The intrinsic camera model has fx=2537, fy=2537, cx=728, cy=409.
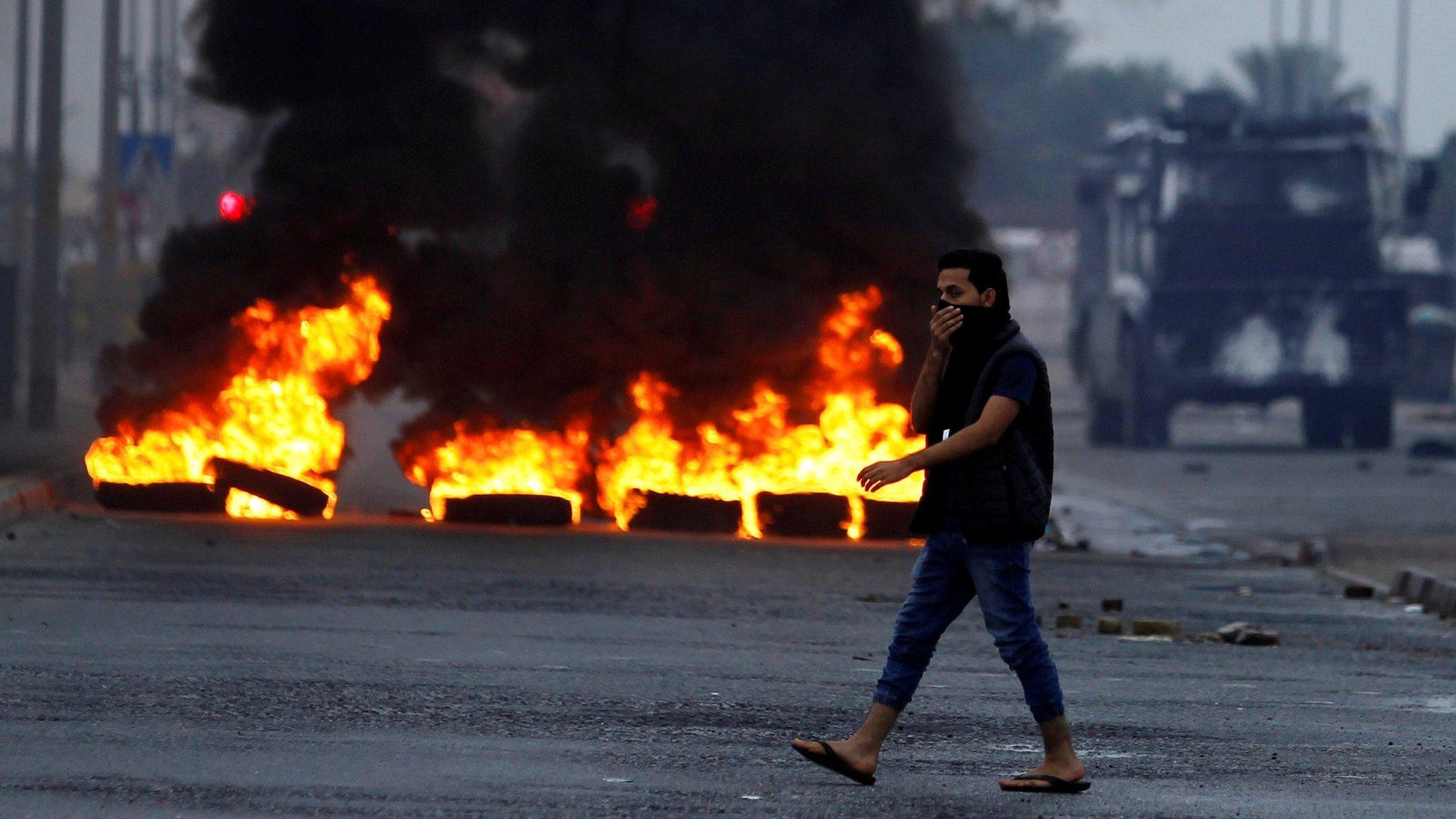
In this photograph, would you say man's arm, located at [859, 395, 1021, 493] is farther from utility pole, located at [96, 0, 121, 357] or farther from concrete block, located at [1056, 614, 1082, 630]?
utility pole, located at [96, 0, 121, 357]

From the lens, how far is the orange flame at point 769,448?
16781 millimetres

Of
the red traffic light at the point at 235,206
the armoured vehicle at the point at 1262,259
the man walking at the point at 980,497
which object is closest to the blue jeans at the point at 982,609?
the man walking at the point at 980,497

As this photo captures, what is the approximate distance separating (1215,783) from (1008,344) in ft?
4.64

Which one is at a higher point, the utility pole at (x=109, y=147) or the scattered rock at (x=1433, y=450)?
the utility pole at (x=109, y=147)

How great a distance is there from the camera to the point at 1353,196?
29781 mm

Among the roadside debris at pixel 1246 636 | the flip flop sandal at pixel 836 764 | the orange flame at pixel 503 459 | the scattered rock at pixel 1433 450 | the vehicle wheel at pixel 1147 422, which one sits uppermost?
the vehicle wheel at pixel 1147 422

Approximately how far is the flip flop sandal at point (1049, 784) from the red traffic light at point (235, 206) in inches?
473

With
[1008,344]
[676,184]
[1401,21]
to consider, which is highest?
[1401,21]

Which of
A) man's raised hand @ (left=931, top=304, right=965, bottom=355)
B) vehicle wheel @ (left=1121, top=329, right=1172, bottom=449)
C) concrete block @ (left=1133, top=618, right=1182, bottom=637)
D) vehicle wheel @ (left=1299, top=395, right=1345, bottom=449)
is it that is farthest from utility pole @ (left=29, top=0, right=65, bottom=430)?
man's raised hand @ (left=931, top=304, right=965, bottom=355)

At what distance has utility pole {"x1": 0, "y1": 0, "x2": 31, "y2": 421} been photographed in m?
27.0

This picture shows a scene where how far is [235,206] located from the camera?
1889 cm

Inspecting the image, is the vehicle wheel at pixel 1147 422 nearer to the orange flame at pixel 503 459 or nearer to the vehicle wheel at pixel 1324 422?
the vehicle wheel at pixel 1324 422

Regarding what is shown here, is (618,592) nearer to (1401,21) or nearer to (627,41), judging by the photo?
(627,41)

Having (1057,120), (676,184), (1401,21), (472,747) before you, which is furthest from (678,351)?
(1057,120)
